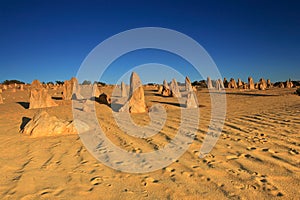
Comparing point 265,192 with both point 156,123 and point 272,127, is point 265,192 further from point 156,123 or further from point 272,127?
point 156,123

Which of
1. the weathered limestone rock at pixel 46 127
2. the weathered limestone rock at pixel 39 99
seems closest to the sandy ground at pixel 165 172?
the weathered limestone rock at pixel 46 127

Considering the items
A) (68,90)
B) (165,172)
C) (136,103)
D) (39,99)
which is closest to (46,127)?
(165,172)

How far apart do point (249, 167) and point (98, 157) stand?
2307 mm

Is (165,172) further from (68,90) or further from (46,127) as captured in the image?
(68,90)

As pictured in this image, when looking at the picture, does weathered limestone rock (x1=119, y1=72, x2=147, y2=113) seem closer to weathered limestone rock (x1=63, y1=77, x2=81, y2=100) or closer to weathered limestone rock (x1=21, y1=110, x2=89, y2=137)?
weathered limestone rock (x1=21, y1=110, x2=89, y2=137)

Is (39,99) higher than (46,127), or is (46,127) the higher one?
(39,99)

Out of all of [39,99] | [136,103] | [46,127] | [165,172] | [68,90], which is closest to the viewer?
[165,172]

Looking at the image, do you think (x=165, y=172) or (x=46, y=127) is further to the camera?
(x=46, y=127)

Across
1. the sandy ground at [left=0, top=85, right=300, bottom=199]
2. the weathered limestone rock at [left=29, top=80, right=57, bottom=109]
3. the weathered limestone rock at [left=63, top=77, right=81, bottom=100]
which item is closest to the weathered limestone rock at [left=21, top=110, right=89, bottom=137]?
the sandy ground at [left=0, top=85, right=300, bottom=199]

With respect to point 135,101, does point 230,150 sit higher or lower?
lower

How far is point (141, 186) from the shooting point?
2.62 metres

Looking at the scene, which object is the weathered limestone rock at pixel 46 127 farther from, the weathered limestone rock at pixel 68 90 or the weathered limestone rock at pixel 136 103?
the weathered limestone rock at pixel 68 90

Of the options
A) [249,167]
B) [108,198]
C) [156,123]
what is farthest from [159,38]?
[108,198]

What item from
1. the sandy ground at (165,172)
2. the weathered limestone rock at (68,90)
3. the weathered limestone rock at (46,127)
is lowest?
the sandy ground at (165,172)
